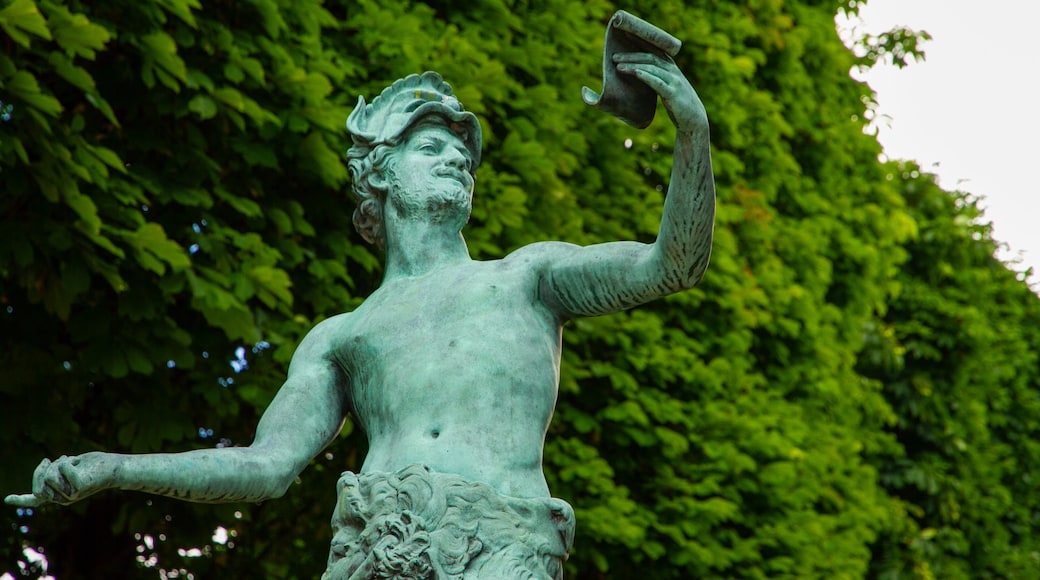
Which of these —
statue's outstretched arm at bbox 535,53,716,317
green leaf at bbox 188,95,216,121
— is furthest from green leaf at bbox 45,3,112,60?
statue's outstretched arm at bbox 535,53,716,317

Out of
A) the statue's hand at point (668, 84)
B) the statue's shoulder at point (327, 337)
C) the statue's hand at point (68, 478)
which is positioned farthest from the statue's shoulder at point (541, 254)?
the statue's hand at point (68, 478)

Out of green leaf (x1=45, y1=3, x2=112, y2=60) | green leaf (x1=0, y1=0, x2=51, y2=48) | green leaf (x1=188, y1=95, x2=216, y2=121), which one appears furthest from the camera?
green leaf (x1=188, y1=95, x2=216, y2=121)

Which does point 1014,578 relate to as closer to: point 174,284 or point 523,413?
point 174,284

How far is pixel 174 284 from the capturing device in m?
9.16

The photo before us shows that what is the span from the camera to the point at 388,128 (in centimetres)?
526

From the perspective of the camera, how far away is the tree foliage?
9.12 metres

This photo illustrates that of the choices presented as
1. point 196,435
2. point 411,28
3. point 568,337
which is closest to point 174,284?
point 196,435

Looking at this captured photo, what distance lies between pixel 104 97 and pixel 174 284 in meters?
1.21

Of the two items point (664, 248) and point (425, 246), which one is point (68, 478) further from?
point (664, 248)

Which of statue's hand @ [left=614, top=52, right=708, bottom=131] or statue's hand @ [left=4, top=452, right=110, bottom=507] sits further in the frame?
statue's hand @ [left=614, top=52, right=708, bottom=131]

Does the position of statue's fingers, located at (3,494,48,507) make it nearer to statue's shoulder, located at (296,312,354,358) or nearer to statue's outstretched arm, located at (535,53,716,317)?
statue's shoulder, located at (296,312,354,358)

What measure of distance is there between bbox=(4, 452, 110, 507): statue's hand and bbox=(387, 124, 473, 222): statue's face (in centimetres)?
117

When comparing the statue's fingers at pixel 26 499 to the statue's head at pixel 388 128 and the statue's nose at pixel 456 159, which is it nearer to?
the statue's head at pixel 388 128

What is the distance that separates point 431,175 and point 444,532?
42.8 inches
